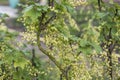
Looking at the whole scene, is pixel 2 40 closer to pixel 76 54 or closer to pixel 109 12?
pixel 76 54

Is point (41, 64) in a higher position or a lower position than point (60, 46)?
lower

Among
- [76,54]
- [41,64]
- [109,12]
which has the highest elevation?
[109,12]

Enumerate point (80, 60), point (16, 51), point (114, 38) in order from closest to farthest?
point (16, 51) < point (80, 60) < point (114, 38)

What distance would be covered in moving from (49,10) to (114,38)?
0.89 meters

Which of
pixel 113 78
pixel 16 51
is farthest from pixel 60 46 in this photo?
pixel 113 78

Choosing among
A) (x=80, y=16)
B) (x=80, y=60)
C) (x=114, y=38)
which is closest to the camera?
(x=80, y=60)

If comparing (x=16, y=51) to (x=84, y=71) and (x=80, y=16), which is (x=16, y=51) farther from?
(x=80, y=16)

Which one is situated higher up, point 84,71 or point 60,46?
point 60,46

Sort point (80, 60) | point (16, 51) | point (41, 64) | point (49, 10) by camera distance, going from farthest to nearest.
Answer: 1. point (41, 64)
2. point (80, 60)
3. point (16, 51)
4. point (49, 10)

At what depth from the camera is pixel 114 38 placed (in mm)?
3406

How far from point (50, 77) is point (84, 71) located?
2.46 ft

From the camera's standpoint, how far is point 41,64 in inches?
145

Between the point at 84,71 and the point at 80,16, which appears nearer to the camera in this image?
the point at 84,71

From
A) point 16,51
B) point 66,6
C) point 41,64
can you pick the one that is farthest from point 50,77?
point 66,6
